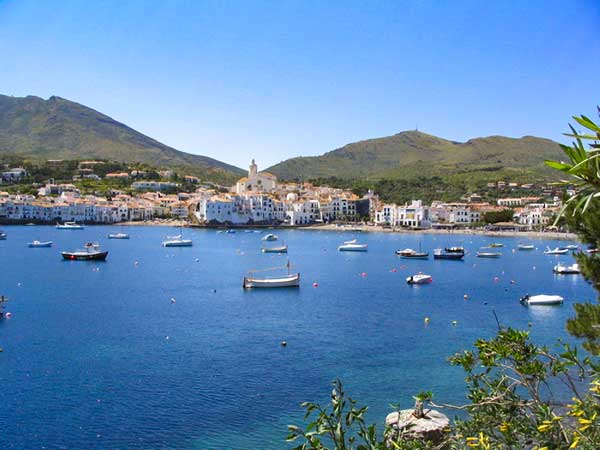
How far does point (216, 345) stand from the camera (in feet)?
59.2

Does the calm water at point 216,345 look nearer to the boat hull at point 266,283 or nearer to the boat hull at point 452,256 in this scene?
the boat hull at point 266,283

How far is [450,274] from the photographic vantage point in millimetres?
38625

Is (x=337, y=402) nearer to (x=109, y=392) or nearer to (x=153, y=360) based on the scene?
(x=109, y=392)

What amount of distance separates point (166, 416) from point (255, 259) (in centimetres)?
3520

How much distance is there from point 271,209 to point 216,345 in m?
84.4

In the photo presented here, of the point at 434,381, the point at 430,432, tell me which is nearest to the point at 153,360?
the point at 434,381

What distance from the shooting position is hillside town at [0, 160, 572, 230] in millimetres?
91562

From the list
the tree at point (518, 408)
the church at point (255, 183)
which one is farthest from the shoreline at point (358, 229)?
Answer: the tree at point (518, 408)

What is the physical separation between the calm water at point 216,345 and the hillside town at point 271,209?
53701 millimetres

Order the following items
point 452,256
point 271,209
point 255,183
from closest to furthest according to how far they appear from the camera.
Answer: point 452,256, point 271,209, point 255,183

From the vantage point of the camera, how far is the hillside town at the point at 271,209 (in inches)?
3605

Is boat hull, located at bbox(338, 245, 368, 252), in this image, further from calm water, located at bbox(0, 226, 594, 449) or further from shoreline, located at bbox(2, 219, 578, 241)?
shoreline, located at bbox(2, 219, 578, 241)

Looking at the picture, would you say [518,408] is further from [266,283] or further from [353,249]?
[353,249]

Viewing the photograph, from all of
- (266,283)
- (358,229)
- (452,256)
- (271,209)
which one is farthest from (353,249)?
(271,209)
